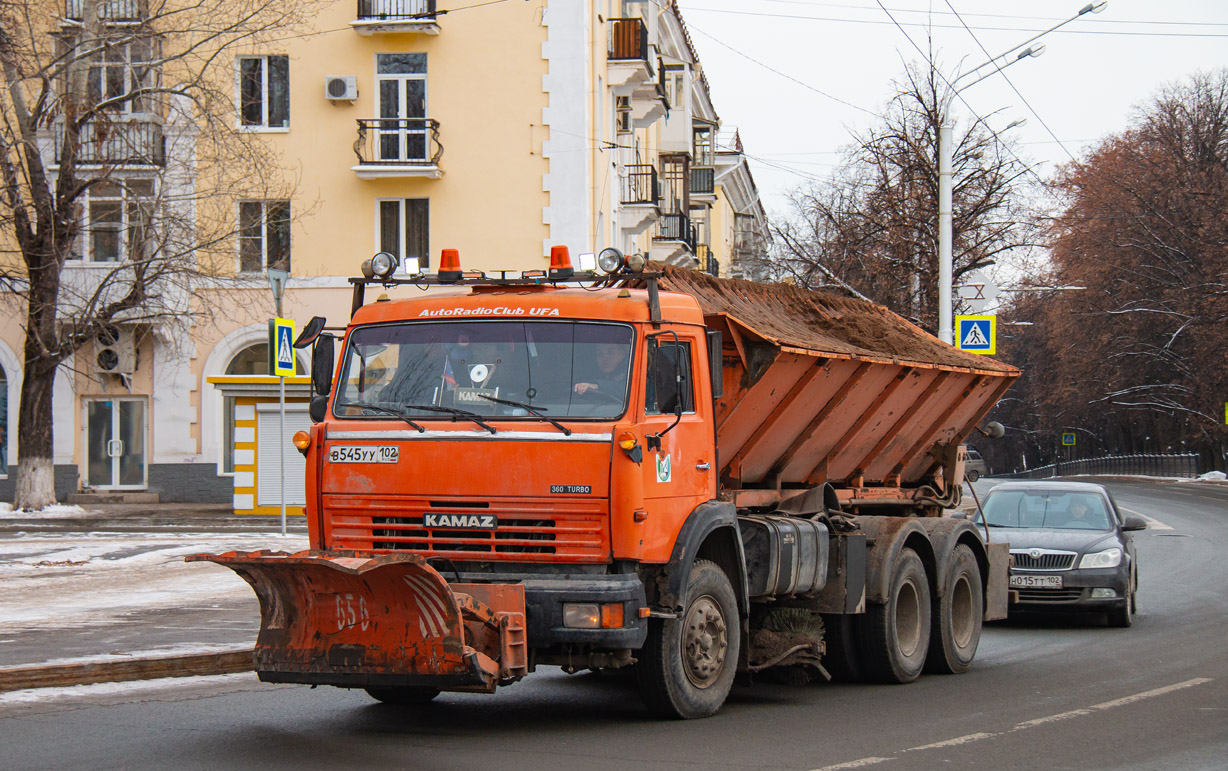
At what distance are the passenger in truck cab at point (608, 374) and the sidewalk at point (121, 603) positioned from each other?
400cm

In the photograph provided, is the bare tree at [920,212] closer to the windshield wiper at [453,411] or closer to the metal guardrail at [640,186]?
the metal guardrail at [640,186]

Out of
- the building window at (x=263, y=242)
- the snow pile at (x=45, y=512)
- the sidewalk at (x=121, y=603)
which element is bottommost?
the sidewalk at (x=121, y=603)

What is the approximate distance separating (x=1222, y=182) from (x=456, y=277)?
174 ft

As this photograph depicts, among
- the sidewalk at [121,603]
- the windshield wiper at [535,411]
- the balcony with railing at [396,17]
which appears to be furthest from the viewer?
the balcony with railing at [396,17]

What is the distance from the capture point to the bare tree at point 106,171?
26.9 metres

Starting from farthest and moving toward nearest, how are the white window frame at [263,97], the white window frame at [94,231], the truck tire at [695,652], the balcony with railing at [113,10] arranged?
1. the white window frame at [263,97]
2. the white window frame at [94,231]
3. the balcony with railing at [113,10]
4. the truck tire at [695,652]

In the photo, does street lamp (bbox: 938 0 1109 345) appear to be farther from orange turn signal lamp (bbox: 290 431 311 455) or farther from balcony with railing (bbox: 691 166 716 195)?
balcony with railing (bbox: 691 166 716 195)

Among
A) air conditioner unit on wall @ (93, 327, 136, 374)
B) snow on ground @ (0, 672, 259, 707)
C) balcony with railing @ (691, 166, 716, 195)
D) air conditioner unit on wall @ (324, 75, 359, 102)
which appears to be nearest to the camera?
snow on ground @ (0, 672, 259, 707)

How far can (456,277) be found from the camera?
9195 millimetres

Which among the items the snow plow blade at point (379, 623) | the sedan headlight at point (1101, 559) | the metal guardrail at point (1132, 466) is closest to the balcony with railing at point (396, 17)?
the sedan headlight at point (1101, 559)

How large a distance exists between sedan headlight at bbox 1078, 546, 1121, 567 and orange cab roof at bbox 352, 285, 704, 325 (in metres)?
7.48

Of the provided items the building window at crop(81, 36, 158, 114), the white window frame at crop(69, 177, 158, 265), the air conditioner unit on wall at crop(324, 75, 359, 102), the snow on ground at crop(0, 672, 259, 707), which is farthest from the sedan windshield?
the air conditioner unit on wall at crop(324, 75, 359, 102)

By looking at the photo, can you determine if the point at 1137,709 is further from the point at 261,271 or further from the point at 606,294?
the point at 261,271

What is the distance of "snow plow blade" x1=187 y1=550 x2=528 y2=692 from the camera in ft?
24.5
